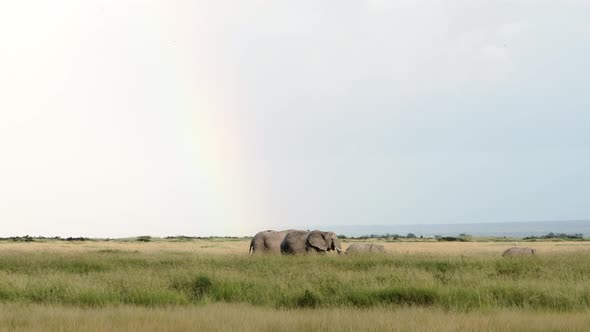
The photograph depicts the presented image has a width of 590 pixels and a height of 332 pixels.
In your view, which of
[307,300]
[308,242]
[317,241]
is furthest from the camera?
[317,241]

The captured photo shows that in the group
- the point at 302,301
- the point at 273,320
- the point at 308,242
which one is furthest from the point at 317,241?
the point at 273,320

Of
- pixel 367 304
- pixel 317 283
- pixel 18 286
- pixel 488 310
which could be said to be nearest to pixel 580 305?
pixel 488 310

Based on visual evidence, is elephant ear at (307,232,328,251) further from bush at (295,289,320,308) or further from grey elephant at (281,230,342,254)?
bush at (295,289,320,308)

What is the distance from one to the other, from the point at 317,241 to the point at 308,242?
1.68ft

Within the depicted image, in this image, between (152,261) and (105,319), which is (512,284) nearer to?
(105,319)

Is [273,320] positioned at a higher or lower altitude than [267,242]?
lower

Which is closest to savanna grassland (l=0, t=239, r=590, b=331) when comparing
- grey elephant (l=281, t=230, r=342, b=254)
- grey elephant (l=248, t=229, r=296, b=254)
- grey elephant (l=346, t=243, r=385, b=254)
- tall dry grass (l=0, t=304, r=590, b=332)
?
tall dry grass (l=0, t=304, r=590, b=332)

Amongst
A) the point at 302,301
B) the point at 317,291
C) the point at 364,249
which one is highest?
the point at 364,249

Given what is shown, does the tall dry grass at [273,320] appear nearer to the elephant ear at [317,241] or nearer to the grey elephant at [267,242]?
the elephant ear at [317,241]

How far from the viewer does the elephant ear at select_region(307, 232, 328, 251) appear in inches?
1495

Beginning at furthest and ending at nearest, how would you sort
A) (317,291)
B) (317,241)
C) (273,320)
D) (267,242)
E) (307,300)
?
(267,242), (317,241), (317,291), (307,300), (273,320)

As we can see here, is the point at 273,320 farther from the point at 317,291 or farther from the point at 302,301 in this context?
the point at 317,291

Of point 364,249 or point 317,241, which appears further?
point 317,241

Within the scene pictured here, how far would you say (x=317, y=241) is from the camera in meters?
38.2
